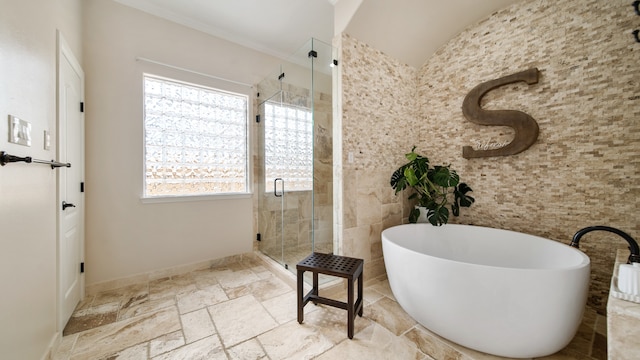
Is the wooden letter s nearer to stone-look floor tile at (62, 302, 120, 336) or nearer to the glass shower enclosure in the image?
the glass shower enclosure

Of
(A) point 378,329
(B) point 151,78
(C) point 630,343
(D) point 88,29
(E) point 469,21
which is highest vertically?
(E) point 469,21

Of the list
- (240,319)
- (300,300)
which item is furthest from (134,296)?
(300,300)

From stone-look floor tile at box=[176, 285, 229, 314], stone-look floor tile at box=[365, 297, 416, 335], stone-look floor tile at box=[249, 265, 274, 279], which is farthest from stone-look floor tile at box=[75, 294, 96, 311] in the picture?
stone-look floor tile at box=[365, 297, 416, 335]

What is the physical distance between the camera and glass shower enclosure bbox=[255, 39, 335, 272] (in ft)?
7.47

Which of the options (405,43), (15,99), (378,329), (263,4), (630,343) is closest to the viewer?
(630,343)

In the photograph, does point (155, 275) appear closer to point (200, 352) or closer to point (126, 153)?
point (126, 153)

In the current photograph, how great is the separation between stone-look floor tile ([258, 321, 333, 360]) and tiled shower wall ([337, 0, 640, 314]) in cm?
79

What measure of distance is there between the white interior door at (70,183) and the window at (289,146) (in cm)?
169

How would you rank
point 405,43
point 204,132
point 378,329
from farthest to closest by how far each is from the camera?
point 204,132 → point 405,43 → point 378,329

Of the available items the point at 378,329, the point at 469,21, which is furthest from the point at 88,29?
the point at 469,21

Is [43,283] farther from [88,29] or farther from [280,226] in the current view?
[88,29]

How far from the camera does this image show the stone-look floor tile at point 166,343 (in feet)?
4.61

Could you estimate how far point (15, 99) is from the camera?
3.31 ft

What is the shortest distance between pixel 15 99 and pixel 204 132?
5.54ft
